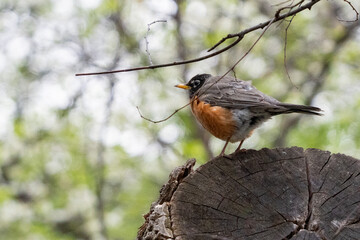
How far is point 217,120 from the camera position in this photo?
16.0ft

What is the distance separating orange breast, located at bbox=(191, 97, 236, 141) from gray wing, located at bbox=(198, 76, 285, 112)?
0.19 ft

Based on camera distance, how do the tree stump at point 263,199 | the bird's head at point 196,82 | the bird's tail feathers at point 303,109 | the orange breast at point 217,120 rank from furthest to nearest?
the bird's head at point 196,82
the orange breast at point 217,120
the bird's tail feathers at point 303,109
the tree stump at point 263,199

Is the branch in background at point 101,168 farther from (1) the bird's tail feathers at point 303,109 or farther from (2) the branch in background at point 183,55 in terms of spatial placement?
(1) the bird's tail feathers at point 303,109

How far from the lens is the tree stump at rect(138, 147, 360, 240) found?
3295 mm

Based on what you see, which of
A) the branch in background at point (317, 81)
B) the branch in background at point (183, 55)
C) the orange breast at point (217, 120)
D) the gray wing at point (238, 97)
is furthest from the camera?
the branch in background at point (317, 81)

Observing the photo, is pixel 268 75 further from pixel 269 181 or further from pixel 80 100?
pixel 269 181

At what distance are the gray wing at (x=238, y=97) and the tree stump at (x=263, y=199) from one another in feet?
3.25

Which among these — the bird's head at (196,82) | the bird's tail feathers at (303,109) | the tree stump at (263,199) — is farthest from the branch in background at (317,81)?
the tree stump at (263,199)

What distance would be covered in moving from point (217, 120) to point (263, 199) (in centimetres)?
155

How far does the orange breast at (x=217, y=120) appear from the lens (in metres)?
4.86

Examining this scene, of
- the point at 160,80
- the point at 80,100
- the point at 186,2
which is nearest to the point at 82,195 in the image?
the point at 80,100

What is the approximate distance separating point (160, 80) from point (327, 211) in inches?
262

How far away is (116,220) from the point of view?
9.85 meters

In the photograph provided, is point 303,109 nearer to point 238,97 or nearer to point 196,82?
point 238,97
